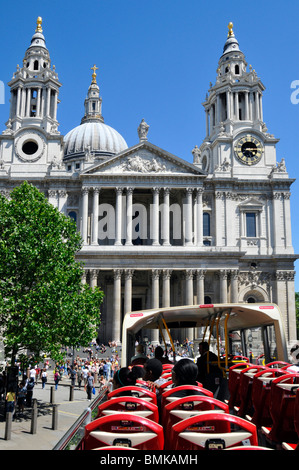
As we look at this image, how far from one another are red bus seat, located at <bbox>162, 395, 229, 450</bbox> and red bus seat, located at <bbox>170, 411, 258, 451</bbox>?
385 millimetres

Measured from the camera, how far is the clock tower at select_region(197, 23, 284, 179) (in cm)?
5483

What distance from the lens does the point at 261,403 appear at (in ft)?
24.2

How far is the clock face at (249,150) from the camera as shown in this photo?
180 ft

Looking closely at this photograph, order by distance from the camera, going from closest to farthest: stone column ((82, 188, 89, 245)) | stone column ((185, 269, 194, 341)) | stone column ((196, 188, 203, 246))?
stone column ((185, 269, 194, 341))
stone column ((196, 188, 203, 246))
stone column ((82, 188, 89, 245))

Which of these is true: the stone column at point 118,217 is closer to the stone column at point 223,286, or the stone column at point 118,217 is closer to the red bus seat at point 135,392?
the stone column at point 223,286

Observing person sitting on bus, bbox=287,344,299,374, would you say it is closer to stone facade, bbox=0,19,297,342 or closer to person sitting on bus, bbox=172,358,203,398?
person sitting on bus, bbox=172,358,203,398

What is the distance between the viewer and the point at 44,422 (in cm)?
2059

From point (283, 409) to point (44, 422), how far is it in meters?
16.9

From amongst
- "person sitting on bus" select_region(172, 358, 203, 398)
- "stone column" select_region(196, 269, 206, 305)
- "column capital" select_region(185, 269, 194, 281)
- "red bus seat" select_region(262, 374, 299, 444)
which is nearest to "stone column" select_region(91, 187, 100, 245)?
"column capital" select_region(185, 269, 194, 281)

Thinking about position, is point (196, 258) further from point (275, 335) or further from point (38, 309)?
point (275, 335)

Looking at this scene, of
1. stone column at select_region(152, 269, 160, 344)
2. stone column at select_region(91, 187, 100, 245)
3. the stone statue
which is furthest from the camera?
the stone statue

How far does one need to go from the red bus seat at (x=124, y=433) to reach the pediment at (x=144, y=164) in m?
46.8

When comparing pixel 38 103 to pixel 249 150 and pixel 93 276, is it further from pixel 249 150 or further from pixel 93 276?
pixel 249 150
